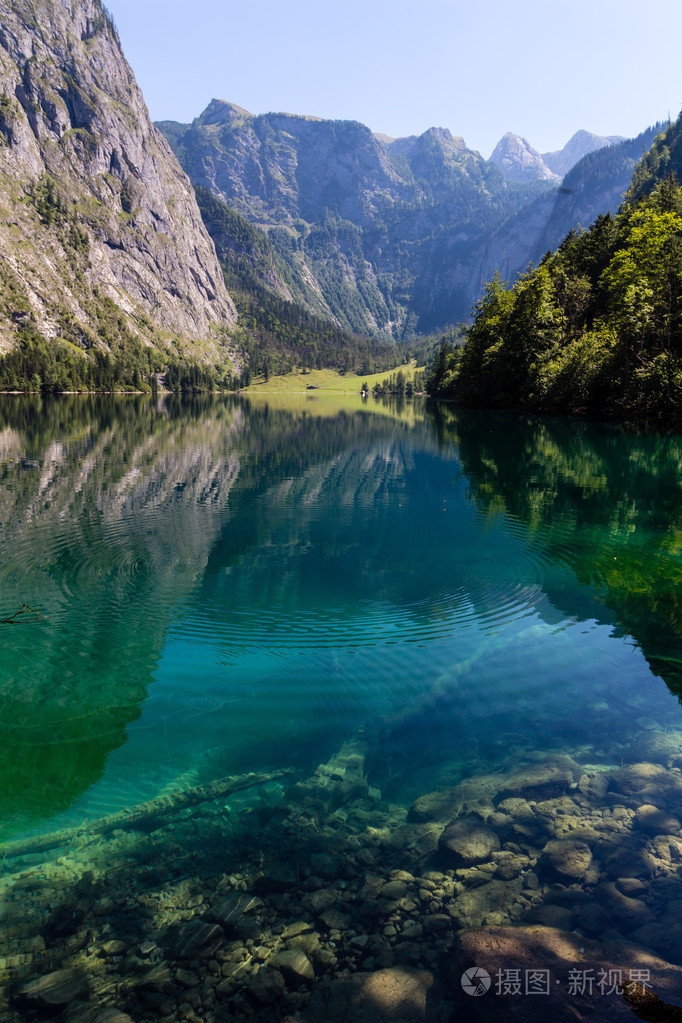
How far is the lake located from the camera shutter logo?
46 cm

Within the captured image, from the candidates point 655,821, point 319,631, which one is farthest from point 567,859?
point 319,631

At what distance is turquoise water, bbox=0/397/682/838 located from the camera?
1058cm

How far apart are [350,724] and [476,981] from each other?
17.8 ft

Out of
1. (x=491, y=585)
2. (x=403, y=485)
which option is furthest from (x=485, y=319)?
(x=491, y=585)

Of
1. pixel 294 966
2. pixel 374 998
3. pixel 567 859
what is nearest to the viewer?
pixel 374 998

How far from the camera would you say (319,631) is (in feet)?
51.2

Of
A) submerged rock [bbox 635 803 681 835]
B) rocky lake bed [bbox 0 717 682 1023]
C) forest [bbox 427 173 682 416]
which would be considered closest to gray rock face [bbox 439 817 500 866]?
rocky lake bed [bbox 0 717 682 1023]

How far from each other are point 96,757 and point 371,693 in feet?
18.7

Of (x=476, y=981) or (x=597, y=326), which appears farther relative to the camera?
(x=597, y=326)

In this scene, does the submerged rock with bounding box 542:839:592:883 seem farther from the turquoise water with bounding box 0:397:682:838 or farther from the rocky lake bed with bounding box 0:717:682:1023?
the turquoise water with bounding box 0:397:682:838

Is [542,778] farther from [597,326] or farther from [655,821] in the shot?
[597,326]

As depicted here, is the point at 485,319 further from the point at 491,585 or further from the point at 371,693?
the point at 371,693

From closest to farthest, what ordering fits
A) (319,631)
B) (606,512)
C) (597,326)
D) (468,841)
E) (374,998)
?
1. (374,998)
2. (468,841)
3. (319,631)
4. (606,512)
5. (597,326)

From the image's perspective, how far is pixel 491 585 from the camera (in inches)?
747
